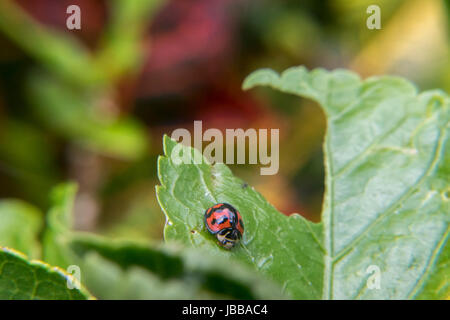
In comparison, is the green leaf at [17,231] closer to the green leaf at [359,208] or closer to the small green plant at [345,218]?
the small green plant at [345,218]

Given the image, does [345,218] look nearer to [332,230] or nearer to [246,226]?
[332,230]

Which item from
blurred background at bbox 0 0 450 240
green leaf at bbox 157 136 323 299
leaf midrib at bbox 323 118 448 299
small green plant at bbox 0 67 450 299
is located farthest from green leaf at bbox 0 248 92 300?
blurred background at bbox 0 0 450 240

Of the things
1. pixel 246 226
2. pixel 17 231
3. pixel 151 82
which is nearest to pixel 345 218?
pixel 246 226

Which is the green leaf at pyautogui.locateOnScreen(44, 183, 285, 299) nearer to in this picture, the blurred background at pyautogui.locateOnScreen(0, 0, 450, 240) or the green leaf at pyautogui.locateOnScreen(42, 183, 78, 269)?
the green leaf at pyautogui.locateOnScreen(42, 183, 78, 269)

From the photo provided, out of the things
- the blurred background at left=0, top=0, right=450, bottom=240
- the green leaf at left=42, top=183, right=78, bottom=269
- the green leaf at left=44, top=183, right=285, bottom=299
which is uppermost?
the blurred background at left=0, top=0, right=450, bottom=240

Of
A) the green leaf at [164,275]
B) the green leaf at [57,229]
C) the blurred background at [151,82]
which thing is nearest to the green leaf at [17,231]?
the green leaf at [57,229]
